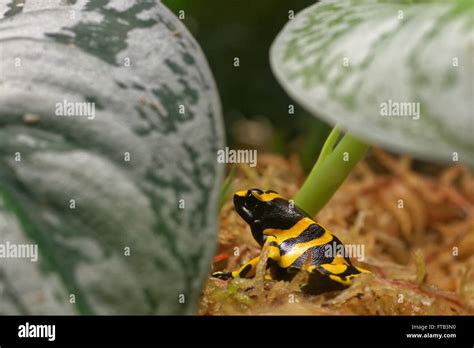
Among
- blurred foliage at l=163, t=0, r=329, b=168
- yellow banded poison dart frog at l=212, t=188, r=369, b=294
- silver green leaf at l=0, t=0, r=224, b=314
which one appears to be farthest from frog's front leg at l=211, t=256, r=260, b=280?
blurred foliage at l=163, t=0, r=329, b=168

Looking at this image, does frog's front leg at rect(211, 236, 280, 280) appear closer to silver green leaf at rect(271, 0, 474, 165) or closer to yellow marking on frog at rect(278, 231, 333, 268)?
yellow marking on frog at rect(278, 231, 333, 268)

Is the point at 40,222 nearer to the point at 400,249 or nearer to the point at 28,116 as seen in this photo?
the point at 28,116

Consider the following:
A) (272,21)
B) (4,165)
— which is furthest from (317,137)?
(4,165)

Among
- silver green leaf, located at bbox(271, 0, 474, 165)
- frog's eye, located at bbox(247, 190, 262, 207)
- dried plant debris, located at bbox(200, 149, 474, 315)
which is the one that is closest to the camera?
silver green leaf, located at bbox(271, 0, 474, 165)

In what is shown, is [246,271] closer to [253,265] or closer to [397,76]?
[253,265]

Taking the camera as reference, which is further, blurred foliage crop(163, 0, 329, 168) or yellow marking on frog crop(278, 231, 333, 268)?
blurred foliage crop(163, 0, 329, 168)

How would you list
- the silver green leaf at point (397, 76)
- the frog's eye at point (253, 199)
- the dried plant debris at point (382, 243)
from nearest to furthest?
the silver green leaf at point (397, 76)
the dried plant debris at point (382, 243)
the frog's eye at point (253, 199)

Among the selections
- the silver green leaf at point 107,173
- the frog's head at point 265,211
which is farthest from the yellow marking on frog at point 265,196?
the silver green leaf at point 107,173

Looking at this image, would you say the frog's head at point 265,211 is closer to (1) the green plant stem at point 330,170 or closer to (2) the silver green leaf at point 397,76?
(1) the green plant stem at point 330,170

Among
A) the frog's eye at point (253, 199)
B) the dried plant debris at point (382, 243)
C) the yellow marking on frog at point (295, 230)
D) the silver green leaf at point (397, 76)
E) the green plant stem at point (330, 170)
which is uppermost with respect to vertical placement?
the silver green leaf at point (397, 76)
